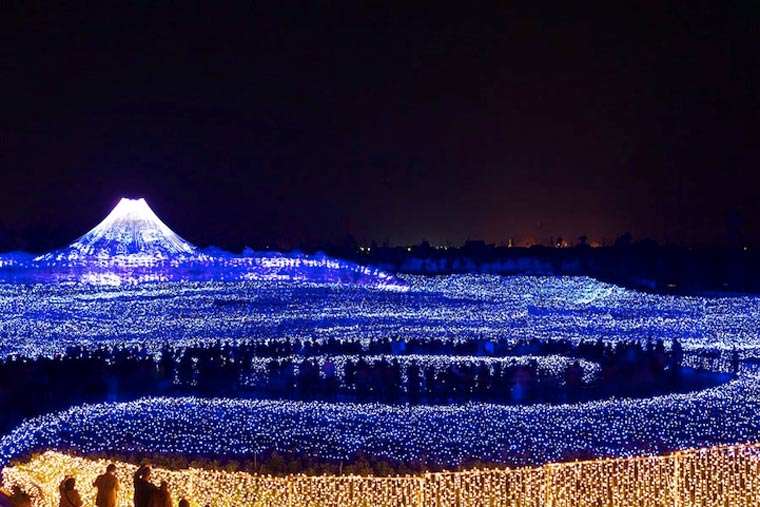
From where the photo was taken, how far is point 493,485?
7.38 meters

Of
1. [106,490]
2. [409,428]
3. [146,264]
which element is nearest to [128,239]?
[146,264]

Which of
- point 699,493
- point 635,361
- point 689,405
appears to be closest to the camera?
point 699,493

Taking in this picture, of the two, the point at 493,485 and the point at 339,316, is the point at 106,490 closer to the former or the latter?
the point at 493,485

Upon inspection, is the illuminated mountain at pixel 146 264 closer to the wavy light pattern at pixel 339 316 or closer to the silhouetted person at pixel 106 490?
the wavy light pattern at pixel 339 316

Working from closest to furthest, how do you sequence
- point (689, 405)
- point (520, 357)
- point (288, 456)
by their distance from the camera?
point (288, 456), point (689, 405), point (520, 357)

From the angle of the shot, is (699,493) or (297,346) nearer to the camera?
(699,493)

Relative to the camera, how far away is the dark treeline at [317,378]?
13.8 metres

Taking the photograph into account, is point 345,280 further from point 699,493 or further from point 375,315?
point 699,493

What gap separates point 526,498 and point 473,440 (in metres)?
2.94

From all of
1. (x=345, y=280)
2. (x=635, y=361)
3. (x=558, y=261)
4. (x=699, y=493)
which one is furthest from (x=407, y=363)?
(x=558, y=261)

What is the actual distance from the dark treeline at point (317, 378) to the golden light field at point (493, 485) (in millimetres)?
4959

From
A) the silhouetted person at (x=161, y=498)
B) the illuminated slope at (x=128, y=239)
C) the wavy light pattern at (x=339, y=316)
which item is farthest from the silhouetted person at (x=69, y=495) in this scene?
the illuminated slope at (x=128, y=239)

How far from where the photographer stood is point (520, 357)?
1738 cm

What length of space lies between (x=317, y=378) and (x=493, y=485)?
7227 millimetres
